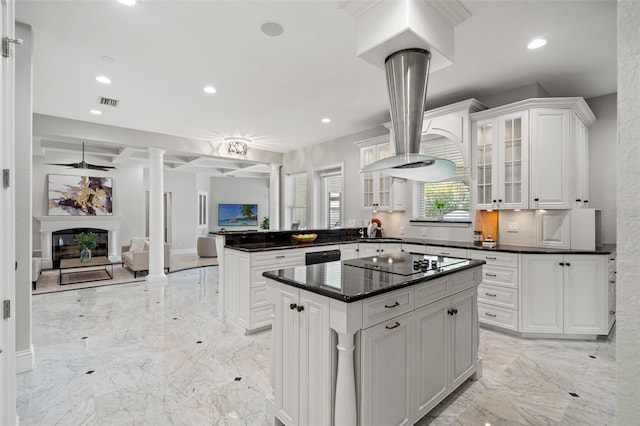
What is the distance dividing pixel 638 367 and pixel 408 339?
1200 mm

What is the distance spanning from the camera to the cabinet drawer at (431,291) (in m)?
1.92

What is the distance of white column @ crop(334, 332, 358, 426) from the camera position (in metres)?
1.54

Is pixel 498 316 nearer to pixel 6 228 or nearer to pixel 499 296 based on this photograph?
pixel 499 296

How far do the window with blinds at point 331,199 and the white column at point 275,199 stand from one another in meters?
1.34

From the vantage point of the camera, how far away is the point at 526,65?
3346mm

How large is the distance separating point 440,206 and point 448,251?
864 mm

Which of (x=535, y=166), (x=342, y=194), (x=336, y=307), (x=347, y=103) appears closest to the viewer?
(x=336, y=307)

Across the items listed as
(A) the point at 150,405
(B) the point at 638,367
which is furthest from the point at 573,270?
(A) the point at 150,405

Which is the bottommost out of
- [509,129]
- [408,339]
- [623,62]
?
[408,339]

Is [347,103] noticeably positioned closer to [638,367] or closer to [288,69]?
[288,69]

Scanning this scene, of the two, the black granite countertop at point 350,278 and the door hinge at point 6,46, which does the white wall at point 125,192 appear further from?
the black granite countertop at point 350,278

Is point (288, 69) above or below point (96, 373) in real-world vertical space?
above

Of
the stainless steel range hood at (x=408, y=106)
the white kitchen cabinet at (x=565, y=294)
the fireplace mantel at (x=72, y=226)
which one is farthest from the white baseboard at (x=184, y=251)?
the white kitchen cabinet at (x=565, y=294)

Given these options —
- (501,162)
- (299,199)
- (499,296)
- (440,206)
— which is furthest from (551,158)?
(299,199)
